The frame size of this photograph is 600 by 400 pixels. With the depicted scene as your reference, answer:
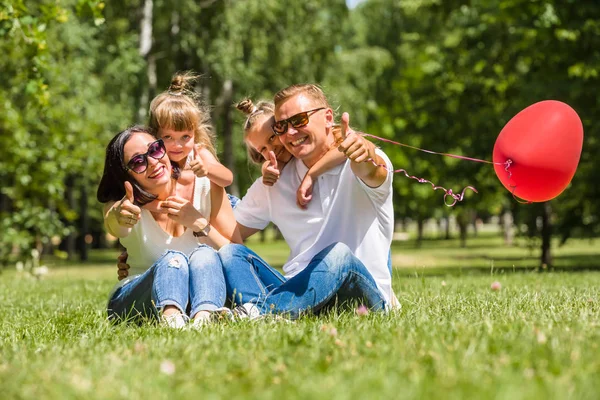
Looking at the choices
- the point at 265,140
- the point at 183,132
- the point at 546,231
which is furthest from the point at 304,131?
the point at 546,231

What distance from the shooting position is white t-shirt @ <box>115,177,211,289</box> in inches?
169

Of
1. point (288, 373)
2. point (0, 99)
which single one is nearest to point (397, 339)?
point (288, 373)

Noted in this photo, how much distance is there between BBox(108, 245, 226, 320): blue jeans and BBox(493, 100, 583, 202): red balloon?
1.79 meters

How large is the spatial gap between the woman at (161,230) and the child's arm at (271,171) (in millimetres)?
348

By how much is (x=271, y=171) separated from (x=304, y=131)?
0.29 meters

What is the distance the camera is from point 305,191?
4191 mm

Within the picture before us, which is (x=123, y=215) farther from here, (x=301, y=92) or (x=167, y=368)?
(x=167, y=368)

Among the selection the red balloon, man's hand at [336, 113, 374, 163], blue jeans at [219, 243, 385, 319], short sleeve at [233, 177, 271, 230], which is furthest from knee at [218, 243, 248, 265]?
the red balloon

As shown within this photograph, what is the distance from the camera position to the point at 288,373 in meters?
2.40

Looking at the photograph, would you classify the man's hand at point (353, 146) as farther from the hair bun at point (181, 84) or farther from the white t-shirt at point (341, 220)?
the hair bun at point (181, 84)

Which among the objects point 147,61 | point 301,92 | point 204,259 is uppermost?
point 147,61

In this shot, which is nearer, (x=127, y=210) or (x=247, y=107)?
(x=127, y=210)

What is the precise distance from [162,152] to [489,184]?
13.6 meters

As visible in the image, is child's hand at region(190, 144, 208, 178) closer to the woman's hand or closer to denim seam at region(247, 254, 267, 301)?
the woman's hand
